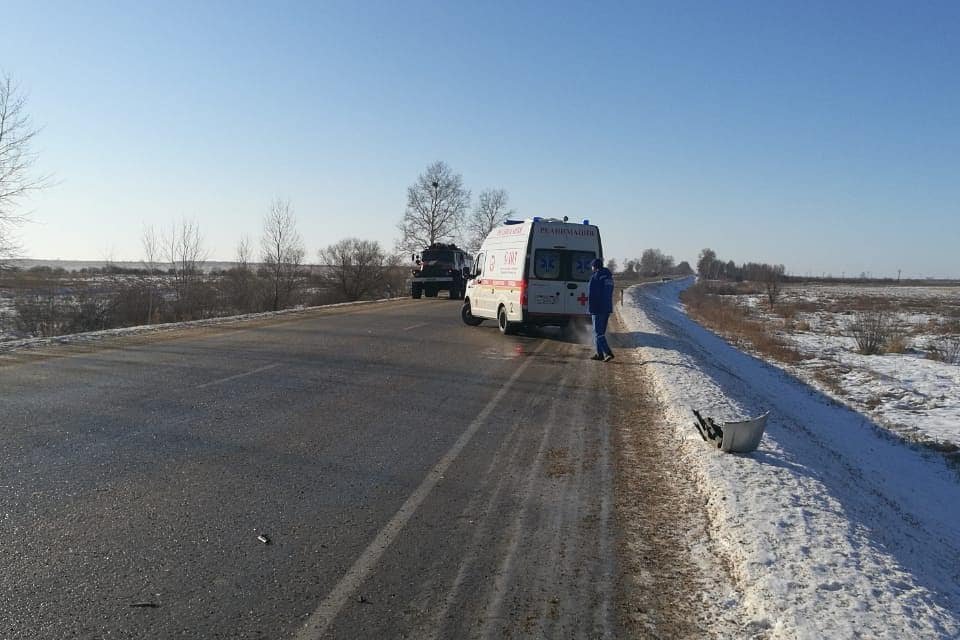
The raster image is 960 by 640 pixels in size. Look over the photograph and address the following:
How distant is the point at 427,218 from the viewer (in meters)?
67.0

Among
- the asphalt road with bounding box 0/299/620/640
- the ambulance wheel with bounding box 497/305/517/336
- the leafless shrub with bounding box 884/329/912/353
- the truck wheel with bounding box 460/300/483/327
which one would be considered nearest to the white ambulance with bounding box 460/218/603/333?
the ambulance wheel with bounding box 497/305/517/336

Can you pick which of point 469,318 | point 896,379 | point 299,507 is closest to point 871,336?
point 896,379

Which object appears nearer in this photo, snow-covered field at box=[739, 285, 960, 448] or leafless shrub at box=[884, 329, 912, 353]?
snow-covered field at box=[739, 285, 960, 448]

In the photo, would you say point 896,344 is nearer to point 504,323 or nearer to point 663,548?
point 504,323

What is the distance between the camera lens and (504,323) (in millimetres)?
17625

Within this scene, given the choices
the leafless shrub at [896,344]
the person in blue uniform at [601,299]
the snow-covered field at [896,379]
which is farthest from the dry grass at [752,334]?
the person in blue uniform at [601,299]

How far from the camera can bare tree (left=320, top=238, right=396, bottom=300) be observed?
1689 inches

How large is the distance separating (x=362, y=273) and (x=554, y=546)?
131ft

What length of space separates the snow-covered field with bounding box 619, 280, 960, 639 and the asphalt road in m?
0.88

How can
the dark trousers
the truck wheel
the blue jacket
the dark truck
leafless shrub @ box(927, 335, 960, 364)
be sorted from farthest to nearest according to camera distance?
the dark truck → leafless shrub @ box(927, 335, 960, 364) → the truck wheel → the dark trousers → the blue jacket

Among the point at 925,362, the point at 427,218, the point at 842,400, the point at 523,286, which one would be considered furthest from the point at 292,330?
the point at 427,218

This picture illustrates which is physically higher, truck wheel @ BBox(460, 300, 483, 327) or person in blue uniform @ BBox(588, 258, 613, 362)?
person in blue uniform @ BBox(588, 258, 613, 362)

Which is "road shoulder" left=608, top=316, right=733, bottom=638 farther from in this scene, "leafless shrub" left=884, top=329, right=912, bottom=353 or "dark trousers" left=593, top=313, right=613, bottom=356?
"leafless shrub" left=884, top=329, right=912, bottom=353

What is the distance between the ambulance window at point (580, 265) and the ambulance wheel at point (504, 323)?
224 centimetres
